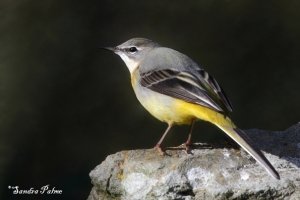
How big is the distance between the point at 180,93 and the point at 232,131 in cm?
64

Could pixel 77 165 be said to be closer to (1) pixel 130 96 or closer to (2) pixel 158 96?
(1) pixel 130 96

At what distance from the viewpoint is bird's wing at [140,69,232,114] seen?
7693 mm

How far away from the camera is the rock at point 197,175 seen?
7180mm

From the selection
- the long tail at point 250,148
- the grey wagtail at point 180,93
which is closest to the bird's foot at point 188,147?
the grey wagtail at point 180,93

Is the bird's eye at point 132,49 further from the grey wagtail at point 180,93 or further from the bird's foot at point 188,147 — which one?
the bird's foot at point 188,147

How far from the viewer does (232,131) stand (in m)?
7.51

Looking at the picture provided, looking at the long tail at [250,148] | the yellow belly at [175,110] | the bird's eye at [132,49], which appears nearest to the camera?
the long tail at [250,148]

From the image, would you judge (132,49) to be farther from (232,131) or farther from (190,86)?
(232,131)

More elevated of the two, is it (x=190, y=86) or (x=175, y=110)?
(x=190, y=86)

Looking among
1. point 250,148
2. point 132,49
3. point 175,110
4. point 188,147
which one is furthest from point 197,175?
point 132,49

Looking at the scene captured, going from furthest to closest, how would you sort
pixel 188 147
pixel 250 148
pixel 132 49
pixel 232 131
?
pixel 132 49 < pixel 188 147 < pixel 232 131 < pixel 250 148

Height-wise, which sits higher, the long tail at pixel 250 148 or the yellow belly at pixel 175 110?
the yellow belly at pixel 175 110

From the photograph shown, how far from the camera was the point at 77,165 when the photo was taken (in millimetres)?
10727

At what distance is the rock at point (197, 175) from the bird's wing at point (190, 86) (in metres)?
0.42
